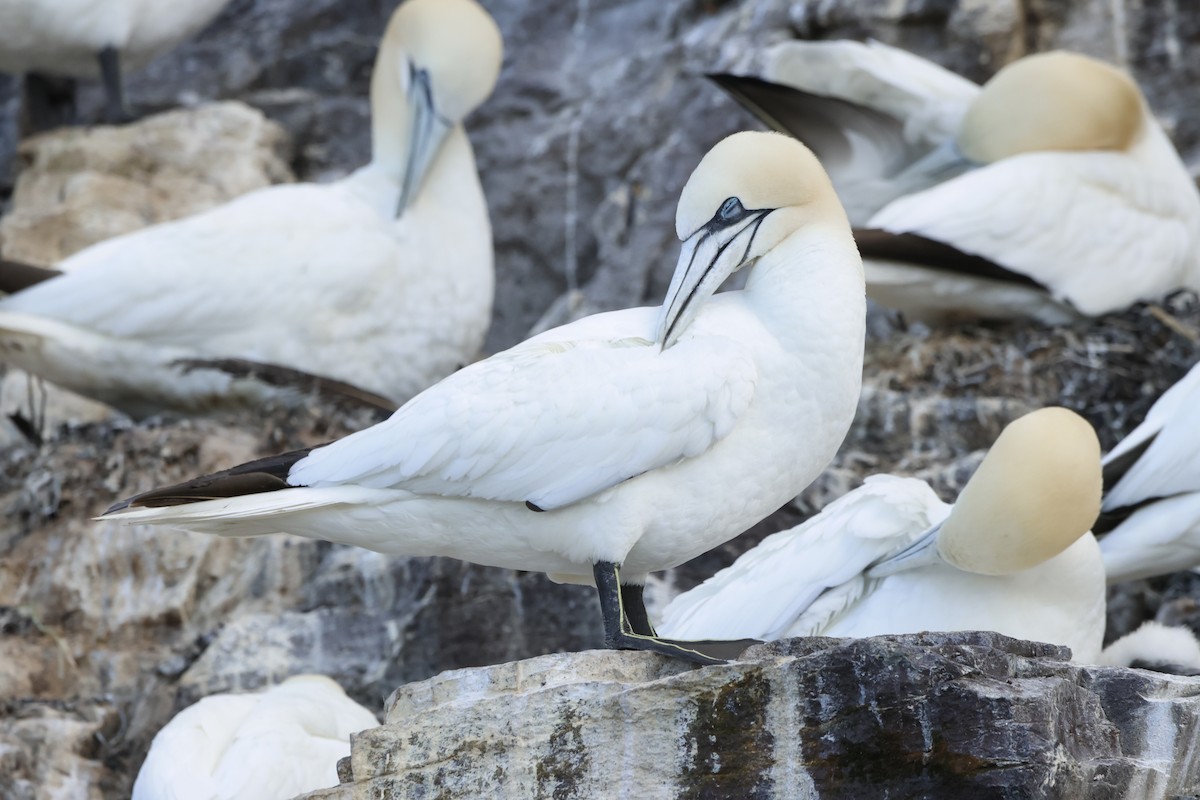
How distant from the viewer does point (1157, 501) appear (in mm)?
5324

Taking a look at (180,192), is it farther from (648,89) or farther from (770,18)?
(770,18)

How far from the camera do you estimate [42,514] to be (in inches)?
259

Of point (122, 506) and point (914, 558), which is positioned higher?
point (122, 506)

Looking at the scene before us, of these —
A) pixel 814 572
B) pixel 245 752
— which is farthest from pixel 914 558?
pixel 245 752

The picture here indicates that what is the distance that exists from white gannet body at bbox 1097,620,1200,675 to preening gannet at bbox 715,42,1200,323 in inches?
85.2

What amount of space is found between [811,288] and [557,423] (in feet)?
2.00

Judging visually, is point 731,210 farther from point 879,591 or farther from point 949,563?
point 879,591

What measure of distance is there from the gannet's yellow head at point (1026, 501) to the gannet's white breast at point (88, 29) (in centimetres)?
564

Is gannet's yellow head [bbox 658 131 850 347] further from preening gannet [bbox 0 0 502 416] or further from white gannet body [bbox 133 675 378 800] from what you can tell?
preening gannet [bbox 0 0 502 416]

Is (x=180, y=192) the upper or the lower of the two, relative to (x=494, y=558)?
upper

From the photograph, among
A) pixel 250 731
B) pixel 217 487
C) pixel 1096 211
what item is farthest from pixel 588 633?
pixel 1096 211

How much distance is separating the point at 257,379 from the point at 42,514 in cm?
99

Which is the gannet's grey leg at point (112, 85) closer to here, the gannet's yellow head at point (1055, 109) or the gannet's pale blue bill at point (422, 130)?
the gannet's pale blue bill at point (422, 130)

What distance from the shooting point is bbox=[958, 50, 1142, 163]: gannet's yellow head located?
7.43 meters
